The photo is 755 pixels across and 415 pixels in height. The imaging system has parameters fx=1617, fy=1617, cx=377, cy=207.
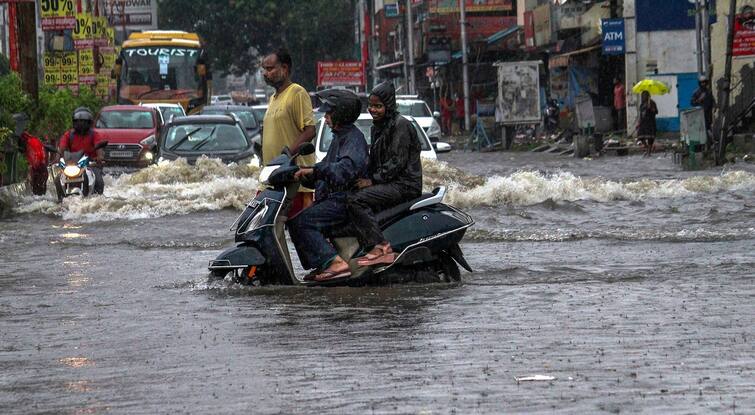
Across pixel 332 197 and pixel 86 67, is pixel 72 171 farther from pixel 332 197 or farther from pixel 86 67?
pixel 86 67

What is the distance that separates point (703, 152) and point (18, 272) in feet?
62.8

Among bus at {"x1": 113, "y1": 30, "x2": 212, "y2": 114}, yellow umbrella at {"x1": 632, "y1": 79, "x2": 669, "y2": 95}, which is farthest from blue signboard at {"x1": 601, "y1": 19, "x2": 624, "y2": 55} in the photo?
bus at {"x1": 113, "y1": 30, "x2": 212, "y2": 114}

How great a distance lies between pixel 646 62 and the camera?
151 feet

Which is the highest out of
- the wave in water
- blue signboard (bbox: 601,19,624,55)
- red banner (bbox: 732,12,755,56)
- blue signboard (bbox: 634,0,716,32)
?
blue signboard (bbox: 634,0,716,32)

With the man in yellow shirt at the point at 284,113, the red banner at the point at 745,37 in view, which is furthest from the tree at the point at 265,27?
the man in yellow shirt at the point at 284,113

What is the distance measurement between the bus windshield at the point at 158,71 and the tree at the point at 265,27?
40124 mm

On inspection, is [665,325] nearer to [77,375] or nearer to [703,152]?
[77,375]

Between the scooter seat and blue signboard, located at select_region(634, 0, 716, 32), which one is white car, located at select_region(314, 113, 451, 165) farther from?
blue signboard, located at select_region(634, 0, 716, 32)

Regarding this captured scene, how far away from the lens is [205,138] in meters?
25.7

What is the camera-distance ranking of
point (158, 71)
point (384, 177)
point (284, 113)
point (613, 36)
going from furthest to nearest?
point (158, 71) → point (613, 36) → point (284, 113) → point (384, 177)

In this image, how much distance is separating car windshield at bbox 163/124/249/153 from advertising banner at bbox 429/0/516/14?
4264 cm

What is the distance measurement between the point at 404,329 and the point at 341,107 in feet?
7.89

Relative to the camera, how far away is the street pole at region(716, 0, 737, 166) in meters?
28.0

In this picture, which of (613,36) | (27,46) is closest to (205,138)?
(27,46)
